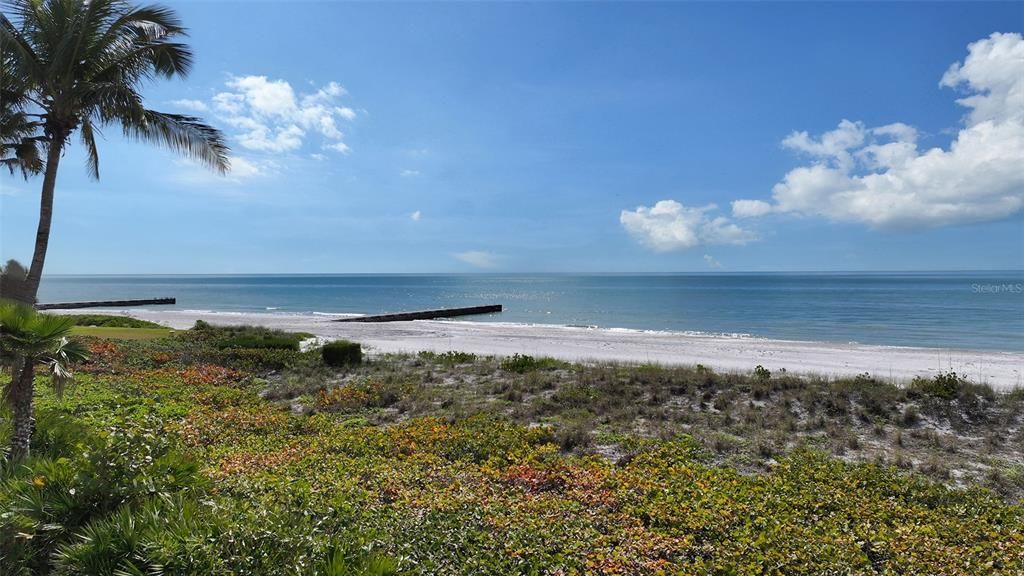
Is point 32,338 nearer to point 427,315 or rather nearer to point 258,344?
point 258,344

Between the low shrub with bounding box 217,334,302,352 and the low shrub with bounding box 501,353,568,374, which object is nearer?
the low shrub with bounding box 501,353,568,374

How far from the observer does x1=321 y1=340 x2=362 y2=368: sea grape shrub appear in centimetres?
1692

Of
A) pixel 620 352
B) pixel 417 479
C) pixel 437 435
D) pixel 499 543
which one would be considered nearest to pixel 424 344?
pixel 620 352

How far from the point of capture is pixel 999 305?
6184 centimetres

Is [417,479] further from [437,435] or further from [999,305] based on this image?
[999,305]

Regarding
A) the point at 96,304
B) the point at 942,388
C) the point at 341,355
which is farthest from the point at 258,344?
the point at 96,304

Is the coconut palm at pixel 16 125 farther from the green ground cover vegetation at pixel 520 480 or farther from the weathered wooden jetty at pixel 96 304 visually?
the weathered wooden jetty at pixel 96 304

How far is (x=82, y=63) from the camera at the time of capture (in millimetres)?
13812

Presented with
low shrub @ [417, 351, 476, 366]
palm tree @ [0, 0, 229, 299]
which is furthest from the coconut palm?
low shrub @ [417, 351, 476, 366]

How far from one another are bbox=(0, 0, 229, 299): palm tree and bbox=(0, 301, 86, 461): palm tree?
30.5ft

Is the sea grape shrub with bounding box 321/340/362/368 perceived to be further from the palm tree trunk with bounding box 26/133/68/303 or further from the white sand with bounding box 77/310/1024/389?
the palm tree trunk with bounding box 26/133/68/303

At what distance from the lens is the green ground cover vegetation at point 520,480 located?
4465 mm

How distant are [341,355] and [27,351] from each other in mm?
11757

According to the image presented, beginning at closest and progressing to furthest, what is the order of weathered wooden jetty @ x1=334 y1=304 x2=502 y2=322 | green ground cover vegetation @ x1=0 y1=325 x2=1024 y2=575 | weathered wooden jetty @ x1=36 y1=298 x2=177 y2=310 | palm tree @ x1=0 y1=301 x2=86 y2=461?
1. green ground cover vegetation @ x1=0 y1=325 x2=1024 y2=575
2. palm tree @ x1=0 y1=301 x2=86 y2=461
3. weathered wooden jetty @ x1=334 y1=304 x2=502 y2=322
4. weathered wooden jetty @ x1=36 y1=298 x2=177 y2=310
